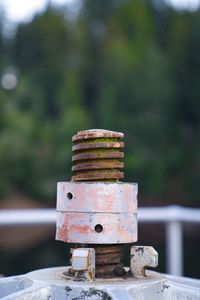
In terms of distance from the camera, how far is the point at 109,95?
1195 inches

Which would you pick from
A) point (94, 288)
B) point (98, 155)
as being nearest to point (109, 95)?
point (98, 155)

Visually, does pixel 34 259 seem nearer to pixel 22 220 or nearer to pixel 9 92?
pixel 22 220

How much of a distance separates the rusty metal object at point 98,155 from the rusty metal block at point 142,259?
97 mm

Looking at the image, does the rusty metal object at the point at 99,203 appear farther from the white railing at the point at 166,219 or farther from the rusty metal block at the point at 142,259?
the white railing at the point at 166,219

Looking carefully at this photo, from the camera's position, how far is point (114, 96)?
3005 cm

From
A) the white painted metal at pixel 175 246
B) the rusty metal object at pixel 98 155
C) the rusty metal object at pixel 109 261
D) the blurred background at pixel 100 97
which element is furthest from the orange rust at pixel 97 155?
the blurred background at pixel 100 97

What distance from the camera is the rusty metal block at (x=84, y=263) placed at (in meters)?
0.74

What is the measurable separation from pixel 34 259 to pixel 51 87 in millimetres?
20517

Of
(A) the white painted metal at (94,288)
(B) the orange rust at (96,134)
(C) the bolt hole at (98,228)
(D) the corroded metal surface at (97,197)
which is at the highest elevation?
(B) the orange rust at (96,134)

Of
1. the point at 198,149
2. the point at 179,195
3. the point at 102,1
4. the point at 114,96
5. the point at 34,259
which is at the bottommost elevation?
the point at 34,259

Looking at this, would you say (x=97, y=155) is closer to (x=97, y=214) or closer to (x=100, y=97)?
(x=97, y=214)

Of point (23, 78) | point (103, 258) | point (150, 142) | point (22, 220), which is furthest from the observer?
point (23, 78)

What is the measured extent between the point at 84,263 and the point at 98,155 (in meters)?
0.14

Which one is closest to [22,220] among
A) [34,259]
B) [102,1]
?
[34,259]
